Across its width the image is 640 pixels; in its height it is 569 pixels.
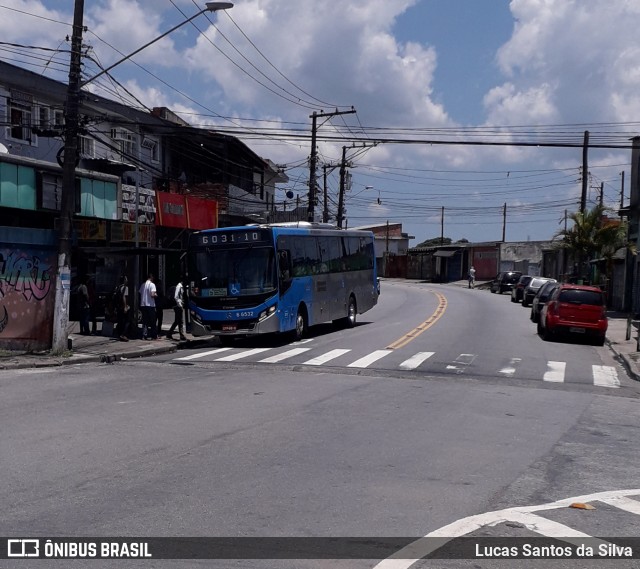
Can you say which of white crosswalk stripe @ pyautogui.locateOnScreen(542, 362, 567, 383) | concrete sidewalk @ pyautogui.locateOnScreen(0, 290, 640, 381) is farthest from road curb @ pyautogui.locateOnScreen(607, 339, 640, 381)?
white crosswalk stripe @ pyautogui.locateOnScreen(542, 362, 567, 383)

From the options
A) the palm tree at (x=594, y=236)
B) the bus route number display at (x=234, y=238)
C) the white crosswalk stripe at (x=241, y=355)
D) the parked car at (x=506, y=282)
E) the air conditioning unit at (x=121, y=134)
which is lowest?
the white crosswalk stripe at (x=241, y=355)

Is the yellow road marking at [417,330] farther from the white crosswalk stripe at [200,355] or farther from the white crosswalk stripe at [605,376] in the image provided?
the white crosswalk stripe at [605,376]

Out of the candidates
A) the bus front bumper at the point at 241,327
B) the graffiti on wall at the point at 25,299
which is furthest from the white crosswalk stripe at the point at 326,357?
the graffiti on wall at the point at 25,299

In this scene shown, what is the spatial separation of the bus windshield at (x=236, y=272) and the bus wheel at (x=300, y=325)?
2.13 metres

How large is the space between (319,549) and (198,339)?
18.6 metres

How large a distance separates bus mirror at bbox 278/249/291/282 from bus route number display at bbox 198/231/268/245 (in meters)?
0.65

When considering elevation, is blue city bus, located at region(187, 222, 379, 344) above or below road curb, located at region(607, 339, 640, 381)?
above

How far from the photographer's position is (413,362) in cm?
1878

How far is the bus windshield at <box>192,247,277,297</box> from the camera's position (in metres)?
22.0

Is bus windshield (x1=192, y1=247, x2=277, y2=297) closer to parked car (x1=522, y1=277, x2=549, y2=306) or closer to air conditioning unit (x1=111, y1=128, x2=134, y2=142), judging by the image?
air conditioning unit (x1=111, y1=128, x2=134, y2=142)

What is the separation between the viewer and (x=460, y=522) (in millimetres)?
6617

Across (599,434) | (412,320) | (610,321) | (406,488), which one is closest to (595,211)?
(610,321)

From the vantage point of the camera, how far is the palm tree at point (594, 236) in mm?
41281

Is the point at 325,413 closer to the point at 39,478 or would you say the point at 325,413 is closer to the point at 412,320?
the point at 39,478
